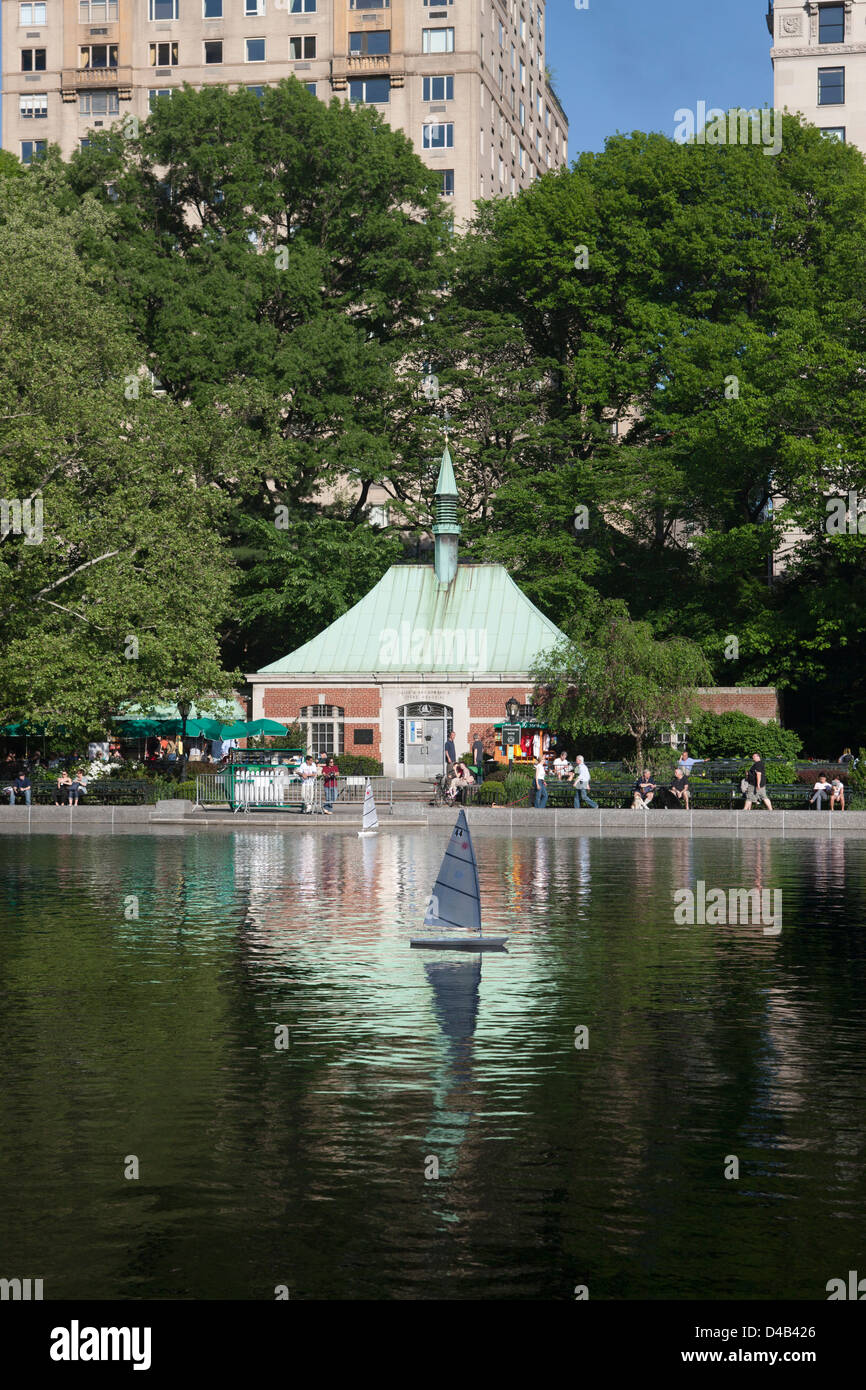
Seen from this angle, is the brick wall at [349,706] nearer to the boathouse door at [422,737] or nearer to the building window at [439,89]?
the boathouse door at [422,737]

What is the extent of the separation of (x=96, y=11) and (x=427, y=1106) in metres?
98.5

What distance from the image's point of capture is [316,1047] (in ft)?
40.7

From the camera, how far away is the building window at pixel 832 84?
261ft

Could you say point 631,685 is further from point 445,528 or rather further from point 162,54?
point 162,54

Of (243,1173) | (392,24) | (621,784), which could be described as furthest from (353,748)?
→ (392,24)

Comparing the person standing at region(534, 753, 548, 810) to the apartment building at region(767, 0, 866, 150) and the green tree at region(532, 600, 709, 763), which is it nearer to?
the green tree at region(532, 600, 709, 763)

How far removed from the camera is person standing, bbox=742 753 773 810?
42.4 meters

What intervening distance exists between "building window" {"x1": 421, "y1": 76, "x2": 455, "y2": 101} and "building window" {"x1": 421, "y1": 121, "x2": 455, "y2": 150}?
1554 millimetres

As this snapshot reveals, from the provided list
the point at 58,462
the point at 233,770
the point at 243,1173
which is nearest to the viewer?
the point at 243,1173

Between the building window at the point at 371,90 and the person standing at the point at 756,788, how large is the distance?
6387 centimetres

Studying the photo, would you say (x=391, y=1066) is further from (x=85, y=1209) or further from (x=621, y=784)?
(x=621, y=784)

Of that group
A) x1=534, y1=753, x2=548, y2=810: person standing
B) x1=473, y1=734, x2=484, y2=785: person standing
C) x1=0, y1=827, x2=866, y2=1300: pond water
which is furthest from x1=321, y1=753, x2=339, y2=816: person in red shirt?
x1=0, y1=827, x2=866, y2=1300: pond water
